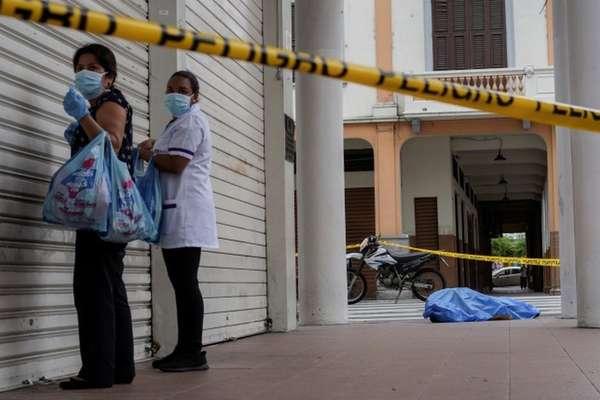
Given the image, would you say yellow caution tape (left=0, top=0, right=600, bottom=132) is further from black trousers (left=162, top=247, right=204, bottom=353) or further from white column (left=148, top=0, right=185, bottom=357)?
white column (left=148, top=0, right=185, bottom=357)

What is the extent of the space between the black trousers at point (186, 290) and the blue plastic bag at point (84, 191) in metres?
0.91

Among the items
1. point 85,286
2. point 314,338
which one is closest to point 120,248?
point 85,286

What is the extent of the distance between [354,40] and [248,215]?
15.1m

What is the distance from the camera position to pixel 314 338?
8.12 meters

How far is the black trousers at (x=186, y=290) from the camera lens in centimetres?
516

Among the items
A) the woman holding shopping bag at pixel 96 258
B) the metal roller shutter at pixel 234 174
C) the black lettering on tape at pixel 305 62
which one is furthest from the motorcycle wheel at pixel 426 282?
the black lettering on tape at pixel 305 62

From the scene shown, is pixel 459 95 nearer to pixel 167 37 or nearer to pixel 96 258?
pixel 167 37

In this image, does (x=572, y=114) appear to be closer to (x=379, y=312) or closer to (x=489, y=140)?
(x=379, y=312)

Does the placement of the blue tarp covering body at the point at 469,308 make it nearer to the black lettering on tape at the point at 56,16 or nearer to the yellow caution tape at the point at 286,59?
the yellow caution tape at the point at 286,59

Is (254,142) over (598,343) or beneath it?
over

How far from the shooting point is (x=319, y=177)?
1070 cm

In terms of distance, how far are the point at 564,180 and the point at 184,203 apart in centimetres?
646

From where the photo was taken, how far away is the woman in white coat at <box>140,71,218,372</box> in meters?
5.10

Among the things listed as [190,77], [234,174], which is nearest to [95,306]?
[190,77]
